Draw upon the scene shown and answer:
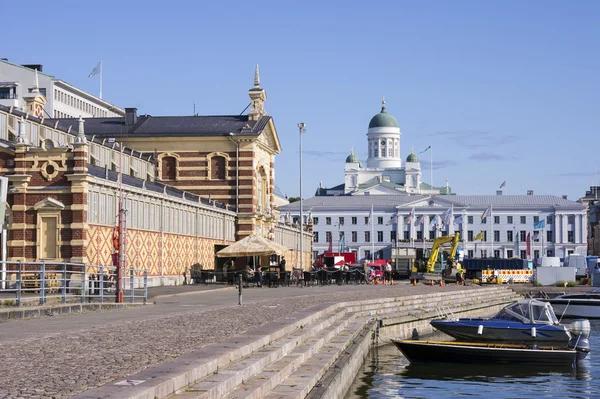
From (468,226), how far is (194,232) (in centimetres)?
12451

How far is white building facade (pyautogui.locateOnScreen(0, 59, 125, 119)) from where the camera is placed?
374 ft

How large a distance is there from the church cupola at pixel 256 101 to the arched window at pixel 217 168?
480cm

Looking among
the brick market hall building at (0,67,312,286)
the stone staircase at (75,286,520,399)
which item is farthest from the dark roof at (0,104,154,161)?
the stone staircase at (75,286,520,399)

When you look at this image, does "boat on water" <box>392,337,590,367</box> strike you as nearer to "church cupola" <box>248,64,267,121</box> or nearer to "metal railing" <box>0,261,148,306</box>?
"metal railing" <box>0,261,148,306</box>

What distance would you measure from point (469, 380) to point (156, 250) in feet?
110

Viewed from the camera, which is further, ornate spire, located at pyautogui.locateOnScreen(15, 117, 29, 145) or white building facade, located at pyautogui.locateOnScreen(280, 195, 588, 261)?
white building facade, located at pyautogui.locateOnScreen(280, 195, 588, 261)

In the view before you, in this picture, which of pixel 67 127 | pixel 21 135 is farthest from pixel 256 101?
pixel 21 135

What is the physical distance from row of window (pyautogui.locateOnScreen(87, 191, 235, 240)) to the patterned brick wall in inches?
17.4

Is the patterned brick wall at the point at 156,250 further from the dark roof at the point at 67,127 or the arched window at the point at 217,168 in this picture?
the arched window at the point at 217,168

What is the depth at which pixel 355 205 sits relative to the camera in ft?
618

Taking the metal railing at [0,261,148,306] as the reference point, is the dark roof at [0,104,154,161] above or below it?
above

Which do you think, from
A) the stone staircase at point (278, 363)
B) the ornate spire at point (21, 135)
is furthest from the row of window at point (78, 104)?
the stone staircase at point (278, 363)

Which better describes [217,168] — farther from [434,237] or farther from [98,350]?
[434,237]

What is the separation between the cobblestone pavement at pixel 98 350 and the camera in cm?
1285
